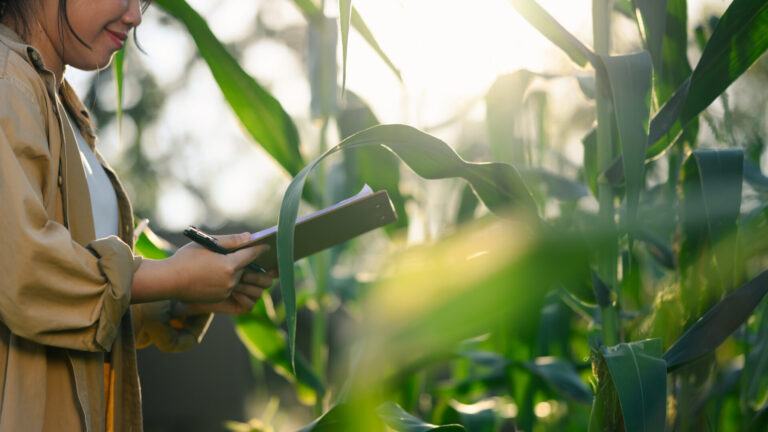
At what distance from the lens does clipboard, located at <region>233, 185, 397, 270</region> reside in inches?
21.9

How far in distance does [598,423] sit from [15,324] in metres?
0.41

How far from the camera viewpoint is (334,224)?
583 millimetres

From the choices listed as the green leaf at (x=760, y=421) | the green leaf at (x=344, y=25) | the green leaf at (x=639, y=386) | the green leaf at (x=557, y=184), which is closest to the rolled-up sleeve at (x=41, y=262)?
the green leaf at (x=344, y=25)

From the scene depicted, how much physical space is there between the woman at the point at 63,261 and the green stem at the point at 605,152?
0.27 meters

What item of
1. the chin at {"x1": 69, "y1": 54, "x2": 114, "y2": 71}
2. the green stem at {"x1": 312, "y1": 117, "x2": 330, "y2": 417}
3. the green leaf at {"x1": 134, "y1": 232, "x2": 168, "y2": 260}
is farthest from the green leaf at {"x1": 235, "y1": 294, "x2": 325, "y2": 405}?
the chin at {"x1": 69, "y1": 54, "x2": 114, "y2": 71}

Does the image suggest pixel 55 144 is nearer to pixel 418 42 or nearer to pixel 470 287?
pixel 470 287

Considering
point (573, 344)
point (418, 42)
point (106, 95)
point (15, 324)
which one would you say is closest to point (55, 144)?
point (15, 324)

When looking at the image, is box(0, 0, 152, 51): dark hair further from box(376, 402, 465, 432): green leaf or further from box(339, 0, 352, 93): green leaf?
box(376, 402, 465, 432): green leaf

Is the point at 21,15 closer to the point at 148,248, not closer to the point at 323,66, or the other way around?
the point at 148,248

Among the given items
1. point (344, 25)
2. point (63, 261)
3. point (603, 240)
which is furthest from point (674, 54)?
point (63, 261)

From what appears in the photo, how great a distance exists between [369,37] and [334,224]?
0.21 meters

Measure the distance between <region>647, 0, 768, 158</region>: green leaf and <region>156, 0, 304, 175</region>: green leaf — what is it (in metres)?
0.36

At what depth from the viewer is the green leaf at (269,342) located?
2.85 feet

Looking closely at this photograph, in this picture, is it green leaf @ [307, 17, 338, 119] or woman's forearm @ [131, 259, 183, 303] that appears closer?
woman's forearm @ [131, 259, 183, 303]
